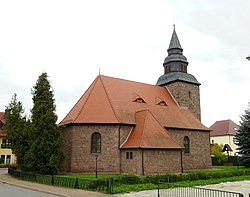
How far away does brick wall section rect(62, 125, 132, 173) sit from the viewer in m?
24.3

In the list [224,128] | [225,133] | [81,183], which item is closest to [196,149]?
[81,183]

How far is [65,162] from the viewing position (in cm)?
2525

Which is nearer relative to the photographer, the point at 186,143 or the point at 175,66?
the point at 186,143

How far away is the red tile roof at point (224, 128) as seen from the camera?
57.1 m

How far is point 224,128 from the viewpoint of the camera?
58.5 m

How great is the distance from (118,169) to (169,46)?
60.4 feet

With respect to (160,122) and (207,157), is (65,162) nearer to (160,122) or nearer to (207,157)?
(160,122)

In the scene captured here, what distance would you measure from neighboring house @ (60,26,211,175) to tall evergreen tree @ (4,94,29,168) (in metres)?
3.72

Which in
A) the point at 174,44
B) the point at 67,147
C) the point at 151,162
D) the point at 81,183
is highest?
the point at 174,44

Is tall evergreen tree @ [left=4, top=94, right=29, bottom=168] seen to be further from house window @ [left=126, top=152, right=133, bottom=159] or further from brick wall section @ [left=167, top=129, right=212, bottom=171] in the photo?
brick wall section @ [left=167, top=129, right=212, bottom=171]

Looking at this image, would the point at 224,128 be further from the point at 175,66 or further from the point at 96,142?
the point at 96,142

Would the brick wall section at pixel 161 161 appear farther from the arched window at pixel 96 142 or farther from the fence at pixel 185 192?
the fence at pixel 185 192

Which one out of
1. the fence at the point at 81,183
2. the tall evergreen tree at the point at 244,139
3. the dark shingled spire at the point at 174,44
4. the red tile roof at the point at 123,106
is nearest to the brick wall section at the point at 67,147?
the red tile roof at the point at 123,106

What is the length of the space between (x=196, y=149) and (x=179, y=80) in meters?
8.42
